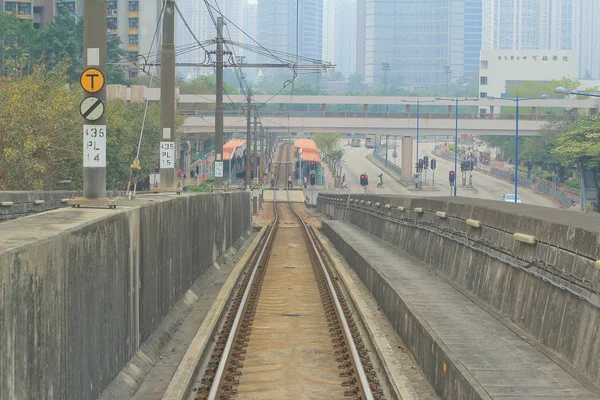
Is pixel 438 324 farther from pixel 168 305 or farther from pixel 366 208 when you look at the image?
pixel 366 208

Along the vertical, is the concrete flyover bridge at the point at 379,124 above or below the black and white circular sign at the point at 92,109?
above

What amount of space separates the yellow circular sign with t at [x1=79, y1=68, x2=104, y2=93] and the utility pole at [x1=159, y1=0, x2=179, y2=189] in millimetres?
11463

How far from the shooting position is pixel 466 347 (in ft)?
39.7

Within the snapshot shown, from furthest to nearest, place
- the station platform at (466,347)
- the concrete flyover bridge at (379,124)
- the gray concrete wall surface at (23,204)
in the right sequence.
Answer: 1. the concrete flyover bridge at (379,124)
2. the gray concrete wall surface at (23,204)
3. the station platform at (466,347)

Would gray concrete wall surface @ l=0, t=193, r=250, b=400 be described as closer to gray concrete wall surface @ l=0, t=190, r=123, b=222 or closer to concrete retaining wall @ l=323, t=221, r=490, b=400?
gray concrete wall surface @ l=0, t=190, r=123, b=222

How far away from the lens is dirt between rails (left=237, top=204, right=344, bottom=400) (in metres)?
12.8

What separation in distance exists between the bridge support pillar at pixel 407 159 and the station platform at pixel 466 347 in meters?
101

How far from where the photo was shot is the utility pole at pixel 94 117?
44.7 ft

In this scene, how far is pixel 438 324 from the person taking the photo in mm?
13758

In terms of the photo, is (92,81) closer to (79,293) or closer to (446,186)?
(79,293)

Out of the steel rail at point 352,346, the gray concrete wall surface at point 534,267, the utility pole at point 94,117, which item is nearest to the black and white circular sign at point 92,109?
the utility pole at point 94,117

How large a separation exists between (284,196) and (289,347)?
99013mm

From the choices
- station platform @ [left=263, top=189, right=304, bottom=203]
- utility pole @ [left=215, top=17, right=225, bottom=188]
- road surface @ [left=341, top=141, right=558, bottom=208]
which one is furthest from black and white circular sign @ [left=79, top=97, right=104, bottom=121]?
station platform @ [left=263, top=189, right=304, bottom=203]

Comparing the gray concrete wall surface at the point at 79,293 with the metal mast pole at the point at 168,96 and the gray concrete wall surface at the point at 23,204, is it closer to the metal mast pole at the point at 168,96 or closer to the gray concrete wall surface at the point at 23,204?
the gray concrete wall surface at the point at 23,204
